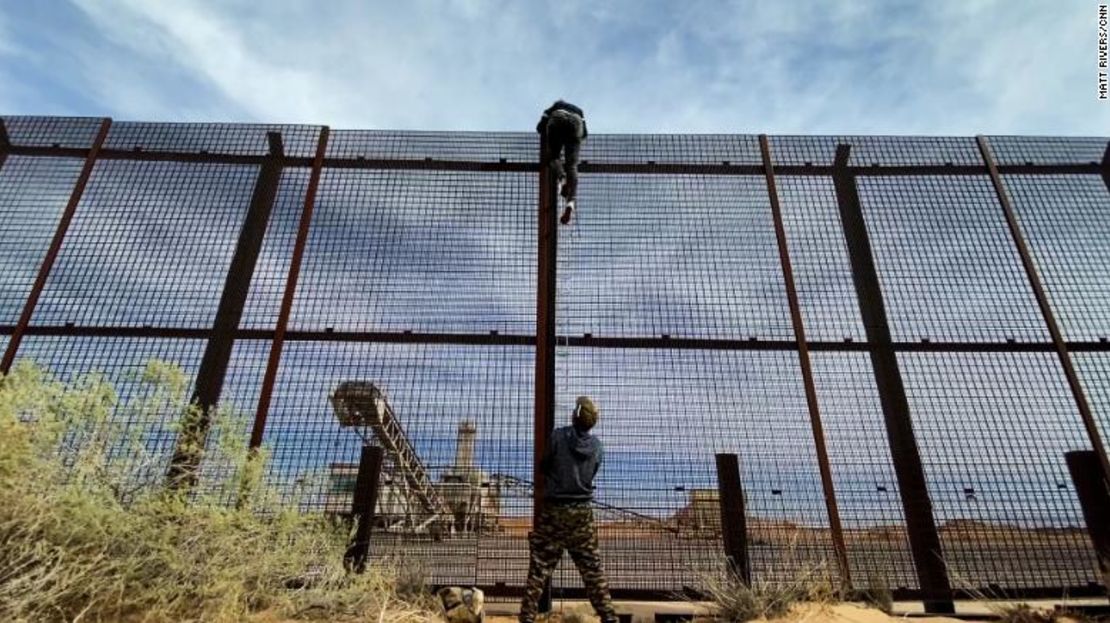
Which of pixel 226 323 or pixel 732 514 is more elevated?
pixel 226 323

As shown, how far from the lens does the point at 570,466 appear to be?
14.0 ft

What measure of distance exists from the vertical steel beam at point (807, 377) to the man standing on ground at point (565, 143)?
1878mm

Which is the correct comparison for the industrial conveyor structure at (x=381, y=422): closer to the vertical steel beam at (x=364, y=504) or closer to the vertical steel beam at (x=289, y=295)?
the vertical steel beam at (x=364, y=504)

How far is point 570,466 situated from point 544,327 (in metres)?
1.31

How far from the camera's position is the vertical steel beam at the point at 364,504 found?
4.47 m

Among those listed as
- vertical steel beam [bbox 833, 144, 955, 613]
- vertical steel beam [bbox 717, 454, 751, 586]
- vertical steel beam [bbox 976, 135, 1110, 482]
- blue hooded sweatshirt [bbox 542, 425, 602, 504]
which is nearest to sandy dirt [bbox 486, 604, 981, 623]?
vertical steel beam [bbox 833, 144, 955, 613]

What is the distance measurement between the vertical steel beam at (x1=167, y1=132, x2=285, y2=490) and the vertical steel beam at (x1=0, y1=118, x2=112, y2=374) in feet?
5.43

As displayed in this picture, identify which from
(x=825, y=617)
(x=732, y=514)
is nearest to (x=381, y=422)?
(x=732, y=514)

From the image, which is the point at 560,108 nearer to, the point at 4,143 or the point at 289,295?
the point at 289,295

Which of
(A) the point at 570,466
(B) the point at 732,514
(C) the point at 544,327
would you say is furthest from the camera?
(C) the point at 544,327

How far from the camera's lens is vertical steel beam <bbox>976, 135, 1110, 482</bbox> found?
4812 millimetres

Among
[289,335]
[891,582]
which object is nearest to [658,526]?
[891,582]

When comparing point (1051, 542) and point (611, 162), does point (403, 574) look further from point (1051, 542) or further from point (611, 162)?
point (1051, 542)

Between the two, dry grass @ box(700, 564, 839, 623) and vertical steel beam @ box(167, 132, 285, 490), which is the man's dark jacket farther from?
dry grass @ box(700, 564, 839, 623)
